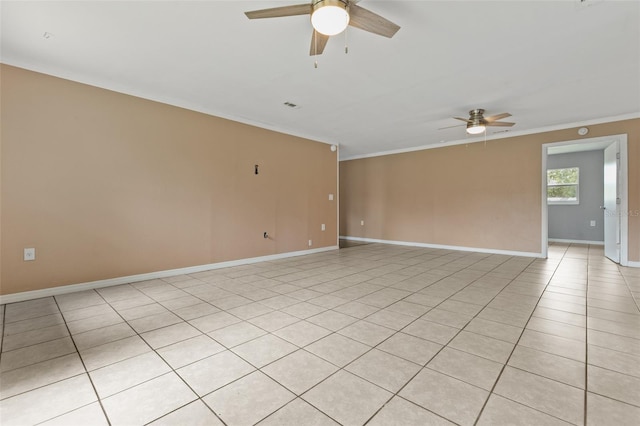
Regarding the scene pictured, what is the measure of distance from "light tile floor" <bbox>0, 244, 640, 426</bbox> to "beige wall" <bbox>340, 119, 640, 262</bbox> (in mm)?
2389

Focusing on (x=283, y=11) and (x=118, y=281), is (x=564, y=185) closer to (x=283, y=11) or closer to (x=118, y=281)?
(x=283, y=11)

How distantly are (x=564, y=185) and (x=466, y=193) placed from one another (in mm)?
3537

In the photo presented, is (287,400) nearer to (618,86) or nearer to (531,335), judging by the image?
(531,335)

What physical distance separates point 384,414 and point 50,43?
166 inches

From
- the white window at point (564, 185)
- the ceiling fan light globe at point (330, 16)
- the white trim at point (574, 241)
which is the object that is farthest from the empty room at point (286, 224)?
the white window at point (564, 185)

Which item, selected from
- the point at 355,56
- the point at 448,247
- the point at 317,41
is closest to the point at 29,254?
the point at 317,41

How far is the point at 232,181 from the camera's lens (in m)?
4.83

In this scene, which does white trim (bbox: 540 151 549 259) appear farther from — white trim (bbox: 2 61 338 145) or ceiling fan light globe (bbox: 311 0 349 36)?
ceiling fan light globe (bbox: 311 0 349 36)

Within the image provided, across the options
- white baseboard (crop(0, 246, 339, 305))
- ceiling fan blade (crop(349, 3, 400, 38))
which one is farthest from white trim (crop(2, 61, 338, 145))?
ceiling fan blade (crop(349, 3, 400, 38))

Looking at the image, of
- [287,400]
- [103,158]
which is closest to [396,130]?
[103,158]

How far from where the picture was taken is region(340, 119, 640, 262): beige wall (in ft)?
18.3

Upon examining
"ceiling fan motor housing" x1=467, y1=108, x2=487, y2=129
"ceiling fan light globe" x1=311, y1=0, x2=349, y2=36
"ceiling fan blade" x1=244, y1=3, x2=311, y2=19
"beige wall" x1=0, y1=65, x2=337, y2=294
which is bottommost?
"beige wall" x1=0, y1=65, x2=337, y2=294

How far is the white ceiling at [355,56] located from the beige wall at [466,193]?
124cm

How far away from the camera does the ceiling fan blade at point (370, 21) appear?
194 centimetres
